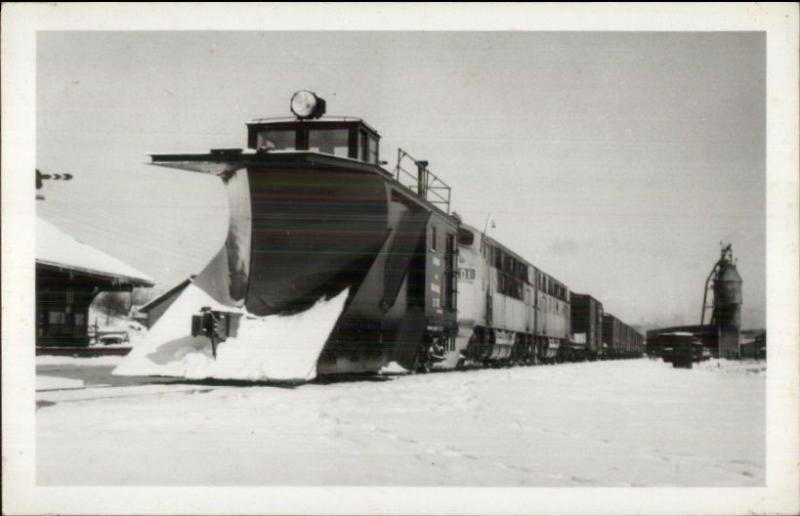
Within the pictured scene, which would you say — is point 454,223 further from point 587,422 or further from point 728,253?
point 587,422

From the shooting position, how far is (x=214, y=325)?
33.0 ft

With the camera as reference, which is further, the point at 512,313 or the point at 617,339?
the point at 617,339

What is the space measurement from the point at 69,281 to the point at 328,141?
801 centimetres

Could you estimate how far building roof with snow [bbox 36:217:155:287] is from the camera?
29.5ft

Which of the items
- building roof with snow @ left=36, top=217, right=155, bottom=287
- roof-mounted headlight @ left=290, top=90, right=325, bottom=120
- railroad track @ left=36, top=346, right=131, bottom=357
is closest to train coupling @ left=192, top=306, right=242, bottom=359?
building roof with snow @ left=36, top=217, right=155, bottom=287

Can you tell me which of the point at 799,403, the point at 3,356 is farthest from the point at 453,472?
the point at 3,356

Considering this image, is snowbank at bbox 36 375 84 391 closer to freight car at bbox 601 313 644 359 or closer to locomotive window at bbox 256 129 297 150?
locomotive window at bbox 256 129 297 150

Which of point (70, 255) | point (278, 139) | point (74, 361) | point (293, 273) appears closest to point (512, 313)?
point (278, 139)

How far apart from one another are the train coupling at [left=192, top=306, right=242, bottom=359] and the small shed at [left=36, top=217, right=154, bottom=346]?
64.4 inches

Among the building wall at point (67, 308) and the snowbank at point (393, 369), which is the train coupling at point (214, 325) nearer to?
the snowbank at point (393, 369)

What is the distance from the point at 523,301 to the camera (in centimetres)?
2080

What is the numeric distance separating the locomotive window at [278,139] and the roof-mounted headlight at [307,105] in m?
0.35

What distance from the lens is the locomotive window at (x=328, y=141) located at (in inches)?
453

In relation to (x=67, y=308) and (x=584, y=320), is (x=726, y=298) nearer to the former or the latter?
(x=67, y=308)
